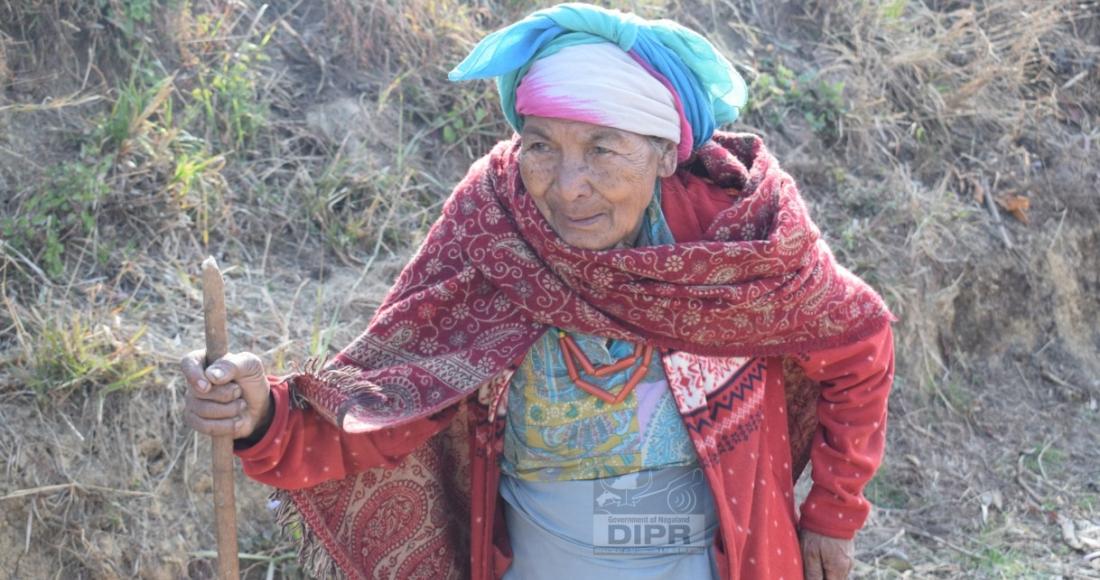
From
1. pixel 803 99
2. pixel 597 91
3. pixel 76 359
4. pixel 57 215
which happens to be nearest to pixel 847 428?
pixel 597 91

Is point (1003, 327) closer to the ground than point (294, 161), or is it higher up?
closer to the ground

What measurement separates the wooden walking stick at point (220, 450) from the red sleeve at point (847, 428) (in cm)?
122

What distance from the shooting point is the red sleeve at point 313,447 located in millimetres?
2637

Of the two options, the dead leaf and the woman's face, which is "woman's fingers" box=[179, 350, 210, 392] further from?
the dead leaf

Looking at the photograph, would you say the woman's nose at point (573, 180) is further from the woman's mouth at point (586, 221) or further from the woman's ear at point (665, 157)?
the woman's ear at point (665, 157)

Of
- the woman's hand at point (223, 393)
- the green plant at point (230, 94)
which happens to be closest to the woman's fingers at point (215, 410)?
the woman's hand at point (223, 393)

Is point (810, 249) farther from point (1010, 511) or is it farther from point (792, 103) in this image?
point (792, 103)

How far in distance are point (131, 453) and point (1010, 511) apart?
3116mm

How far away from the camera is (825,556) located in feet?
9.70

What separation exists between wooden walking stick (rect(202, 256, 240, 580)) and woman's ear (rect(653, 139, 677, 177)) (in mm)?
929

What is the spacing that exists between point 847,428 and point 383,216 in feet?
6.97

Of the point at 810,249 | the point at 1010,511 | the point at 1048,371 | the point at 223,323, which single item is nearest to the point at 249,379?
the point at 223,323

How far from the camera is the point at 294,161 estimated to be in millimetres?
4562

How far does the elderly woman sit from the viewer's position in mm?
2674
